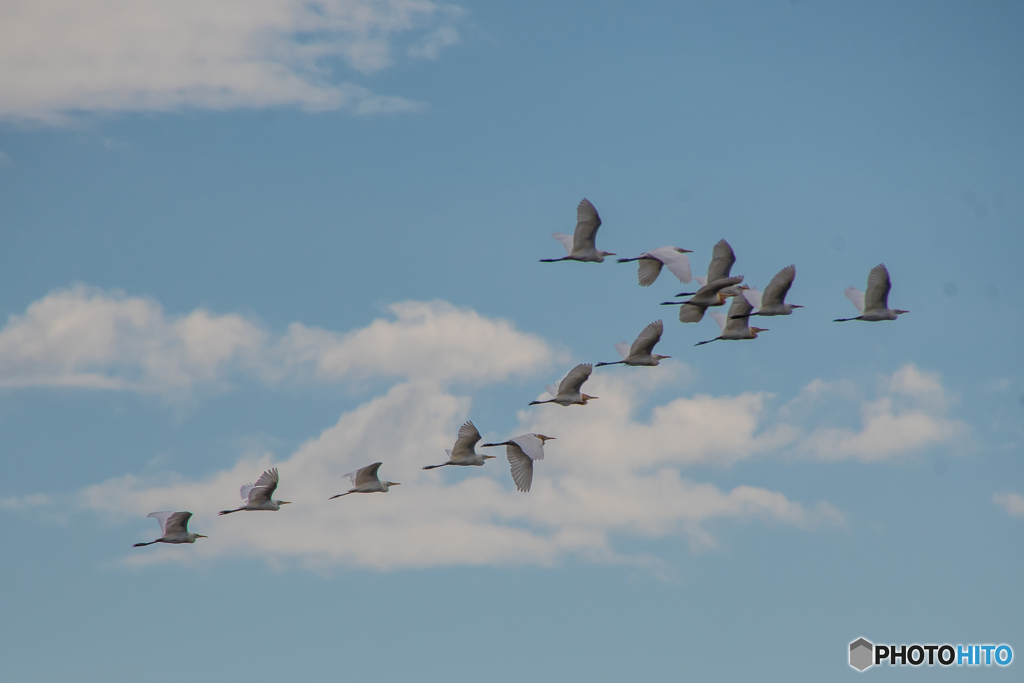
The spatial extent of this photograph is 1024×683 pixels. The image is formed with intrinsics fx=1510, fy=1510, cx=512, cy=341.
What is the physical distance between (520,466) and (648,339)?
22.9 feet

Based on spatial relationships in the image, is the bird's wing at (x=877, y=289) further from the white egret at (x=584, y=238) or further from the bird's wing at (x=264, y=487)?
the bird's wing at (x=264, y=487)

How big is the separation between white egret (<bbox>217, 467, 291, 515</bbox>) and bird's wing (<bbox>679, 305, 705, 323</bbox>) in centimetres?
1554

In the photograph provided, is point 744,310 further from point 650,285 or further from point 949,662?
point 949,662

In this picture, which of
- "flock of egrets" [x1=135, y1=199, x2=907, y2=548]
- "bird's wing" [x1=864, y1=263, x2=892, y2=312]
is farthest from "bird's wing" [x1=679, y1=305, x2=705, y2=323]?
"bird's wing" [x1=864, y1=263, x2=892, y2=312]

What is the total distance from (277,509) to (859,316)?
22225mm

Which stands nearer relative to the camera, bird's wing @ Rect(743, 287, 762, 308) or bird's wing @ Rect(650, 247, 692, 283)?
bird's wing @ Rect(650, 247, 692, 283)

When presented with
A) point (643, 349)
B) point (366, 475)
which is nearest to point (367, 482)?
point (366, 475)

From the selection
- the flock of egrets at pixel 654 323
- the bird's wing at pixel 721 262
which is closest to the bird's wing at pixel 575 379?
the flock of egrets at pixel 654 323

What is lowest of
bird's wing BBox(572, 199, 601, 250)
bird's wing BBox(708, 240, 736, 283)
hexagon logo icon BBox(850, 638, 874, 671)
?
hexagon logo icon BBox(850, 638, 874, 671)

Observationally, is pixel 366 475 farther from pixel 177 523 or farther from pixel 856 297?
pixel 856 297

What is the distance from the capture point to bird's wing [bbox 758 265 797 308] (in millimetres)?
52031

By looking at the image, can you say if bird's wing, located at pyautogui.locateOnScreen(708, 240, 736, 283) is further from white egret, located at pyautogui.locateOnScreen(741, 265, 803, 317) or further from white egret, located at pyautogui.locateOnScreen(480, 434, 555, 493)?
white egret, located at pyautogui.locateOnScreen(480, 434, 555, 493)

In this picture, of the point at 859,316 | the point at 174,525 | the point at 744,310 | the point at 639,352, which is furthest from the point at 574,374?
the point at 174,525

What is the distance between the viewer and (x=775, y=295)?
175ft
